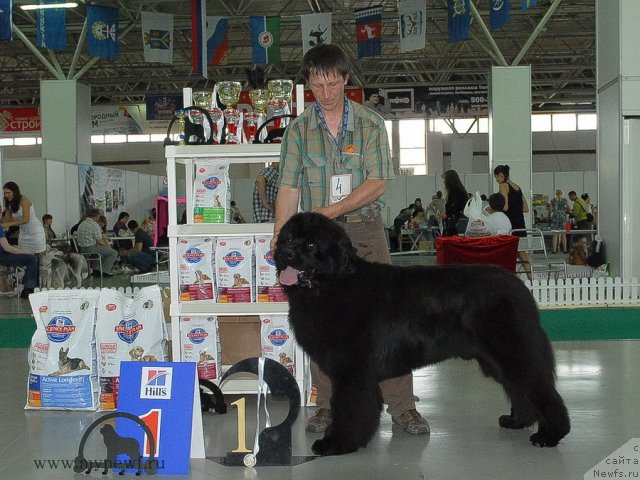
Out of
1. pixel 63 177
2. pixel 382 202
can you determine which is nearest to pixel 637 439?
pixel 382 202

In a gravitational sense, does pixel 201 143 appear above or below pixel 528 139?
below

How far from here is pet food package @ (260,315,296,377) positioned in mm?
4180

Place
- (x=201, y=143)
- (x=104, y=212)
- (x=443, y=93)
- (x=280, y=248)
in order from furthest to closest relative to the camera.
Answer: (x=443, y=93)
(x=104, y=212)
(x=201, y=143)
(x=280, y=248)

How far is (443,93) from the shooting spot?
74.5 ft

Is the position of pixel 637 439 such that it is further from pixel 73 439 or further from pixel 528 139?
pixel 528 139

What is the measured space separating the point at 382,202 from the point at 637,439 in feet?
4.91

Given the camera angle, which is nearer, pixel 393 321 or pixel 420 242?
pixel 393 321

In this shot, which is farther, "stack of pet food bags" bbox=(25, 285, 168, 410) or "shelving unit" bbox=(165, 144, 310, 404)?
"shelving unit" bbox=(165, 144, 310, 404)

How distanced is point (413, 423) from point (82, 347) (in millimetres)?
1762

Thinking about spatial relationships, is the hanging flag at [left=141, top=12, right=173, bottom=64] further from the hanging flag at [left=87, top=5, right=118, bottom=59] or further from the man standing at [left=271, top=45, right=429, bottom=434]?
the man standing at [left=271, top=45, right=429, bottom=434]

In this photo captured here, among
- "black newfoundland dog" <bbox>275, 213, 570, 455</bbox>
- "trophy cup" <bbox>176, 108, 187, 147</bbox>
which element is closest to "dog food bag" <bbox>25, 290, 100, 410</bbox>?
"trophy cup" <bbox>176, 108, 187, 147</bbox>

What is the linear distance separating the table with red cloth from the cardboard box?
364 cm

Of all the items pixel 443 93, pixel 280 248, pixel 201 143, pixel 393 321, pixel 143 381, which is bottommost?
pixel 143 381

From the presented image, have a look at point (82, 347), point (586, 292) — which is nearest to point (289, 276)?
point (82, 347)
